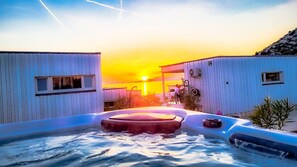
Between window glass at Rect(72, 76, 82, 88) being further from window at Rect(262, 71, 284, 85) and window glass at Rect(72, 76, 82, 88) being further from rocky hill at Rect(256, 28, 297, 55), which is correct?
rocky hill at Rect(256, 28, 297, 55)

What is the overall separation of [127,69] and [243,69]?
1771 cm

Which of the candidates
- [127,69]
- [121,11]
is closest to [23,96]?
[121,11]

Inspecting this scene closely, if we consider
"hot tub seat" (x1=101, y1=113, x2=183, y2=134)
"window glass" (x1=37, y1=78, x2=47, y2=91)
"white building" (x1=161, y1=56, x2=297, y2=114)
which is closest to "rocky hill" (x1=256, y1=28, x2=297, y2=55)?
"white building" (x1=161, y1=56, x2=297, y2=114)

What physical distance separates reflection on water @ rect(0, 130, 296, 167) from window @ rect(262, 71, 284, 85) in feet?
29.9

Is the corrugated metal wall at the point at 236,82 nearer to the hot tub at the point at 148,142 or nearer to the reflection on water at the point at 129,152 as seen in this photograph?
the hot tub at the point at 148,142

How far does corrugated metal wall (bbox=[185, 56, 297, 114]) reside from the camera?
1103 cm

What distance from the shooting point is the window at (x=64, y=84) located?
29.9ft

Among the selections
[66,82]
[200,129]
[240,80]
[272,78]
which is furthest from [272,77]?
[66,82]

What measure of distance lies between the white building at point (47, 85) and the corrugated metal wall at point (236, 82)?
4.79 metres

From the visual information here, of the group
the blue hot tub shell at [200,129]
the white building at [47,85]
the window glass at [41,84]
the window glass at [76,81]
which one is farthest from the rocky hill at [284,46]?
the blue hot tub shell at [200,129]

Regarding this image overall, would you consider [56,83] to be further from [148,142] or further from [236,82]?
[236,82]

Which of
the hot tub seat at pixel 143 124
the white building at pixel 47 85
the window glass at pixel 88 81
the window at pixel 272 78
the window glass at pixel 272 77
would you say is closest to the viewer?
the hot tub seat at pixel 143 124

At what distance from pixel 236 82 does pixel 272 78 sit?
2648mm

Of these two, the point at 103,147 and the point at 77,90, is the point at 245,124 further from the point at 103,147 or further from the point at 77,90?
the point at 77,90
